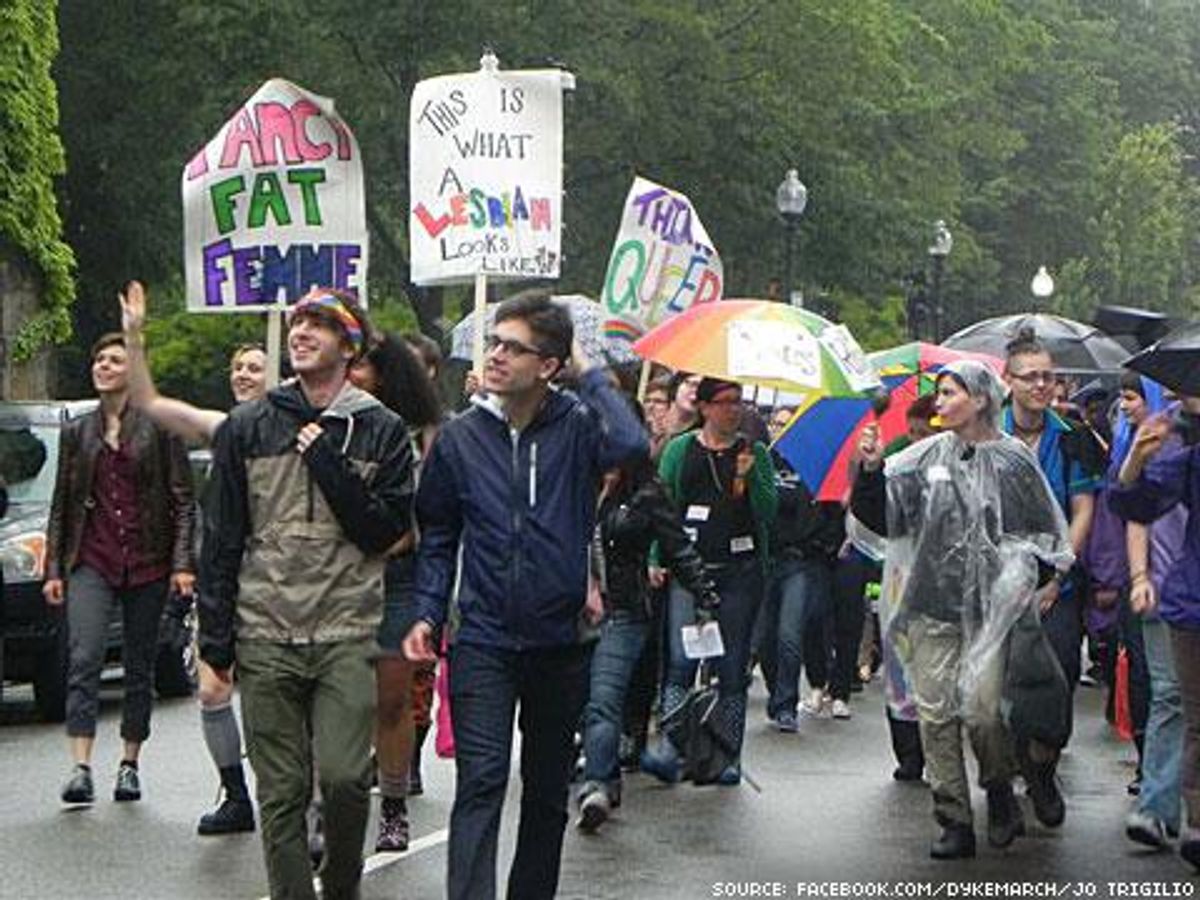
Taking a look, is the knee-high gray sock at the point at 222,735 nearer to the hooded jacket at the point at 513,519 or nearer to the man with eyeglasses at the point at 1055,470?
the hooded jacket at the point at 513,519

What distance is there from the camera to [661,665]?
528 inches

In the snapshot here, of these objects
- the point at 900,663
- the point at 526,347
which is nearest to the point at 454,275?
the point at 900,663

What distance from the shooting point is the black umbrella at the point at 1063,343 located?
22703mm

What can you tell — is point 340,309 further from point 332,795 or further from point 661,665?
point 661,665

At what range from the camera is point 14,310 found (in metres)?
30.8

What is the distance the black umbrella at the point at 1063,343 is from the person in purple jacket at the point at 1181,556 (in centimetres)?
1200

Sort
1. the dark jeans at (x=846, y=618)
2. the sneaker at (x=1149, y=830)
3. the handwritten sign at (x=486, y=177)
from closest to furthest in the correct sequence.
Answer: the sneaker at (x=1149, y=830) < the handwritten sign at (x=486, y=177) < the dark jeans at (x=846, y=618)

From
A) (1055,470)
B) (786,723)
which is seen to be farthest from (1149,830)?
(786,723)

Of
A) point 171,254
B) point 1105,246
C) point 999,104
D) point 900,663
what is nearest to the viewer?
point 900,663

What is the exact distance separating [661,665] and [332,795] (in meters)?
5.38

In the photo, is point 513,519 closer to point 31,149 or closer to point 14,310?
point 31,149

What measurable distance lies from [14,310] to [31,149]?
2.23m

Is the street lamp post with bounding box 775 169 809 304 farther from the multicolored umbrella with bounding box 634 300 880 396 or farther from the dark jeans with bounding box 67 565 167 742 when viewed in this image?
the dark jeans with bounding box 67 565 167 742

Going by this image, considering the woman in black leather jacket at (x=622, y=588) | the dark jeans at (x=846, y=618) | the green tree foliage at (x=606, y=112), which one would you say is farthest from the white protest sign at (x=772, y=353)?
the green tree foliage at (x=606, y=112)
